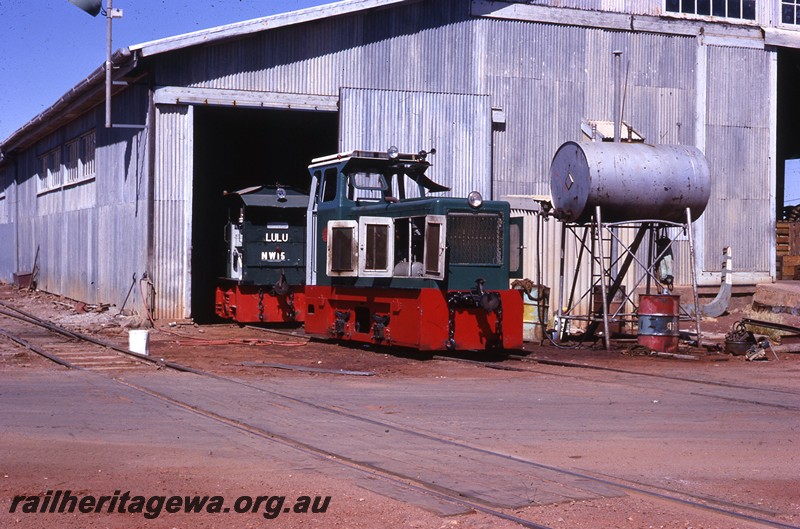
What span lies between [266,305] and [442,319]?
28.3 feet

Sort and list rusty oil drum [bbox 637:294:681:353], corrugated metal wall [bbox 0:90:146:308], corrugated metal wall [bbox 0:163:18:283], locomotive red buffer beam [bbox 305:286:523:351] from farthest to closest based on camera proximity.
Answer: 1. corrugated metal wall [bbox 0:163:18:283]
2. corrugated metal wall [bbox 0:90:146:308]
3. rusty oil drum [bbox 637:294:681:353]
4. locomotive red buffer beam [bbox 305:286:523:351]

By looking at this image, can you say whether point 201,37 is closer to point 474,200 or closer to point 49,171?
point 474,200

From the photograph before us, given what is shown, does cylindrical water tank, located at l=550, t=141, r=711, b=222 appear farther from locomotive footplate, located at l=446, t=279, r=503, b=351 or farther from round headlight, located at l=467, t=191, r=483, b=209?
locomotive footplate, located at l=446, t=279, r=503, b=351

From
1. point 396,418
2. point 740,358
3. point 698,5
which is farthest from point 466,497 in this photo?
point 698,5

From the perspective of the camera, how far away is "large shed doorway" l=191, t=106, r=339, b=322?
25359 millimetres

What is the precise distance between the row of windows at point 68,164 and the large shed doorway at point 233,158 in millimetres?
3906

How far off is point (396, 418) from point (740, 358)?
28.2ft

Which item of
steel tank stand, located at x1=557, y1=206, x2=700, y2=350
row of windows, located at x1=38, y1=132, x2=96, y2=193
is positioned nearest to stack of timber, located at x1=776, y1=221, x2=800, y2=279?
steel tank stand, located at x1=557, y1=206, x2=700, y2=350

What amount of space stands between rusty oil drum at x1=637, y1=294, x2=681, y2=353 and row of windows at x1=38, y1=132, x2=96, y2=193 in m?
17.7

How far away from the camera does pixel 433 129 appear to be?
80.2 ft

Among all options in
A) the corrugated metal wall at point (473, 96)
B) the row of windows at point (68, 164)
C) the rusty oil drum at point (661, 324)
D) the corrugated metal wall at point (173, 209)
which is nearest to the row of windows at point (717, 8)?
the corrugated metal wall at point (473, 96)

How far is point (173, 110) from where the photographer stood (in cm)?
2294

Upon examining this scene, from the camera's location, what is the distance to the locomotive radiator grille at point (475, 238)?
15508mm

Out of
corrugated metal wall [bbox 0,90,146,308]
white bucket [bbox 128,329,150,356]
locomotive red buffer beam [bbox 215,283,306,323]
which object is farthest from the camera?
corrugated metal wall [bbox 0,90,146,308]
